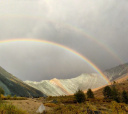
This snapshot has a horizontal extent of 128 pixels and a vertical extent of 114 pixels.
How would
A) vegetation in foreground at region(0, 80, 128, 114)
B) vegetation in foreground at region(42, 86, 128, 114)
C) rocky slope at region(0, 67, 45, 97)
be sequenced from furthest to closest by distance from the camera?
rocky slope at region(0, 67, 45, 97) → vegetation in foreground at region(42, 86, 128, 114) → vegetation in foreground at region(0, 80, 128, 114)

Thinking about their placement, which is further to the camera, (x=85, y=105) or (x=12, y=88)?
(x=12, y=88)

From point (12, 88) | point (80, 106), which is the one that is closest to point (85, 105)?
point (80, 106)

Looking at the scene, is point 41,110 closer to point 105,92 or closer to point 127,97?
point 127,97

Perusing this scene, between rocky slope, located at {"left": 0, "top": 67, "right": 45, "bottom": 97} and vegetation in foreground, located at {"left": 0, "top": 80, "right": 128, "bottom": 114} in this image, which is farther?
rocky slope, located at {"left": 0, "top": 67, "right": 45, "bottom": 97}

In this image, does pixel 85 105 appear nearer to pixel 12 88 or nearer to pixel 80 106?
pixel 80 106

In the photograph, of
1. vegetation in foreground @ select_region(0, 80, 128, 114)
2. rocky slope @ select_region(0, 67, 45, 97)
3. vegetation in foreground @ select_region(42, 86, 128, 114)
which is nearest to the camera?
vegetation in foreground @ select_region(0, 80, 128, 114)

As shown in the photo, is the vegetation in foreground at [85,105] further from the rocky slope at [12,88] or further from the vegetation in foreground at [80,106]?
the rocky slope at [12,88]

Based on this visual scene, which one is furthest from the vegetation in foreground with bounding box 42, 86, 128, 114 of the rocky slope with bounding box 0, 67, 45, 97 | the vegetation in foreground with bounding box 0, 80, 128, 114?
Answer: the rocky slope with bounding box 0, 67, 45, 97

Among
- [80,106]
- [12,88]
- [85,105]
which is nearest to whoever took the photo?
[80,106]

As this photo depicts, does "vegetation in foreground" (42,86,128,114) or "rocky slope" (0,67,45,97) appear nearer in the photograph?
"vegetation in foreground" (42,86,128,114)

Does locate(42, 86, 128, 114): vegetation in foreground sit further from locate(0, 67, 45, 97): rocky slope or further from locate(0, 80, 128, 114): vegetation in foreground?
locate(0, 67, 45, 97): rocky slope

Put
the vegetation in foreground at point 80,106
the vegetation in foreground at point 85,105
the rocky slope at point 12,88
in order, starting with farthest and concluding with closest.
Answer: the rocky slope at point 12,88 → the vegetation in foreground at point 85,105 → the vegetation in foreground at point 80,106

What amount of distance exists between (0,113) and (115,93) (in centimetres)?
3784

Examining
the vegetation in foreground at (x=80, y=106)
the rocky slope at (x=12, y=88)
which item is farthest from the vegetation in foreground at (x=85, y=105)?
the rocky slope at (x=12, y=88)
